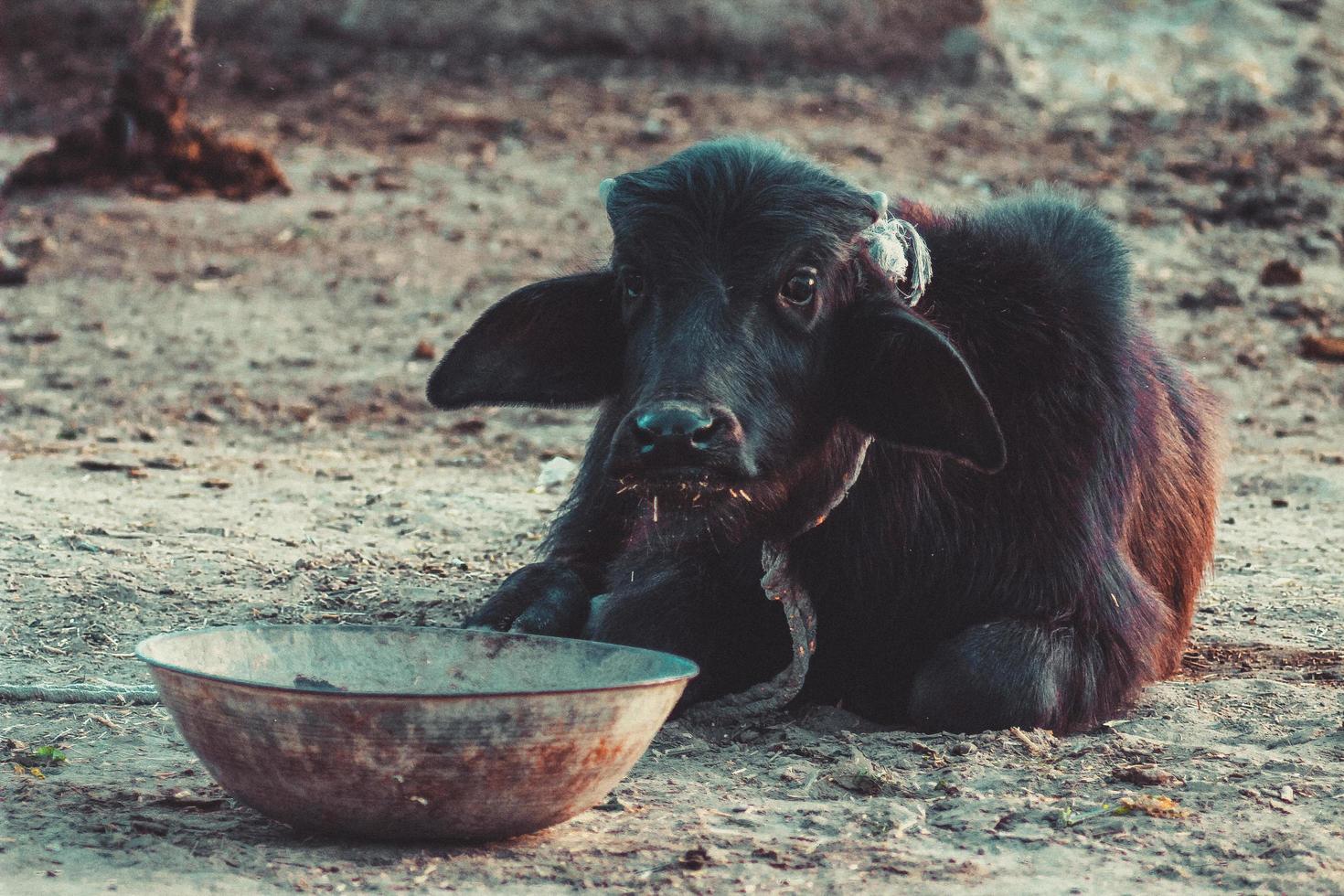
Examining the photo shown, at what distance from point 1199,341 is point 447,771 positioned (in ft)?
23.2

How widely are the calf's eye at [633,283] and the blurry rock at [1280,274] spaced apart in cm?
657

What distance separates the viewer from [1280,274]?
10.0 m

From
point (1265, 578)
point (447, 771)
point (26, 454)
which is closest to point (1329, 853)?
point (447, 771)

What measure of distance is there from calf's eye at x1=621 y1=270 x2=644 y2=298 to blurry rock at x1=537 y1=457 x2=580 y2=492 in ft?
10.1

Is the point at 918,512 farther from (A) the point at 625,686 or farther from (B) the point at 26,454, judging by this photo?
(B) the point at 26,454

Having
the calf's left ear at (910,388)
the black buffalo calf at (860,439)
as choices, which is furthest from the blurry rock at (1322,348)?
the calf's left ear at (910,388)

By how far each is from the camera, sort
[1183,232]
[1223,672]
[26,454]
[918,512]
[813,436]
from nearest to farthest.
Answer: [813,436] < [918,512] < [1223,672] < [26,454] < [1183,232]

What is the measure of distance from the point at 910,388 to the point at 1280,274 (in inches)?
252

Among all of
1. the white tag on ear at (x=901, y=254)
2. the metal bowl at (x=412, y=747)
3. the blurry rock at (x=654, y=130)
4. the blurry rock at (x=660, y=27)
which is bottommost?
the metal bowl at (x=412, y=747)

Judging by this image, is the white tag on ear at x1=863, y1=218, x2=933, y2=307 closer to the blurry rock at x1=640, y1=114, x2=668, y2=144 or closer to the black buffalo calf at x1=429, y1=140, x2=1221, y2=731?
the black buffalo calf at x1=429, y1=140, x2=1221, y2=731

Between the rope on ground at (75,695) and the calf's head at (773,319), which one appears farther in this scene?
the rope on ground at (75,695)

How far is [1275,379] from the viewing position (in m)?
9.20

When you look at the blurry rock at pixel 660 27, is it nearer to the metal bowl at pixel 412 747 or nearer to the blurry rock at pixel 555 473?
the blurry rock at pixel 555 473

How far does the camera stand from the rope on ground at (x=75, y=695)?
14.4ft
